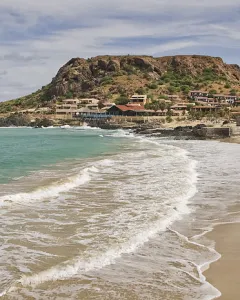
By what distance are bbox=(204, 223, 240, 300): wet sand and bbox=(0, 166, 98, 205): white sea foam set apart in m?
6.31

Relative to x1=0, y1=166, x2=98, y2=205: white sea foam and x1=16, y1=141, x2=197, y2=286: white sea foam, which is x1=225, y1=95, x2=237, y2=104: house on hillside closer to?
x1=0, y1=166, x2=98, y2=205: white sea foam

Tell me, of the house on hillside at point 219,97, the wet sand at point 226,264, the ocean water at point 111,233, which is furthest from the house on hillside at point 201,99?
the wet sand at point 226,264

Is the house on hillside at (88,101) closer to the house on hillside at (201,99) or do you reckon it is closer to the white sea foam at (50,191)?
the house on hillside at (201,99)

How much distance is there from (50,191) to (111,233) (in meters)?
6.17

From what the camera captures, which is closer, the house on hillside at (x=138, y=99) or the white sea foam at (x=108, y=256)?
the white sea foam at (x=108, y=256)

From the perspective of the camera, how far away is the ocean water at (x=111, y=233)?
7.14 m

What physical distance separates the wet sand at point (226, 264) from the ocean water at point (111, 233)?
0.18m

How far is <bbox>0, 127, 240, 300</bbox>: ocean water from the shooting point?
714cm

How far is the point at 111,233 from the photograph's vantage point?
10.2 metres

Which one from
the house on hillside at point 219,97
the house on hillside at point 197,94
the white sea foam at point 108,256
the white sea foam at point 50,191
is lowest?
the white sea foam at point 50,191

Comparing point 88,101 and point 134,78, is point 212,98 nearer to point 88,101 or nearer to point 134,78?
point 134,78

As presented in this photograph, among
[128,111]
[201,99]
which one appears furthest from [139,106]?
[201,99]

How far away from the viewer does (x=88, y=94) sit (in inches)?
5758

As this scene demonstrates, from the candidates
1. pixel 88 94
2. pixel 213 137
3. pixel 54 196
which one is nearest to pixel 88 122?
pixel 88 94
